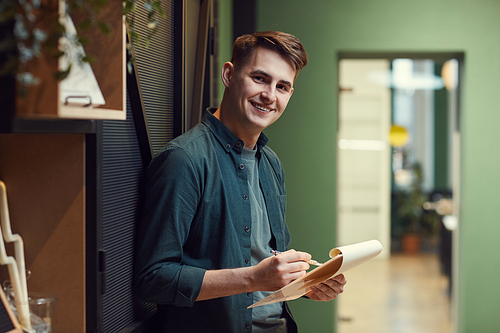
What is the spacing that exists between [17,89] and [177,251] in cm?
61

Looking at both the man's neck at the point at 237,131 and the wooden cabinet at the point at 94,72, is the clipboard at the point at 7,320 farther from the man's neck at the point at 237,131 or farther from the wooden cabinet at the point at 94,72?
the man's neck at the point at 237,131

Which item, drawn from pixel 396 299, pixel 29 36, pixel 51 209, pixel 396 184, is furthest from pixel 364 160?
pixel 29 36

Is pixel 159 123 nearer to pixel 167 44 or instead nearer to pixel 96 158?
pixel 167 44

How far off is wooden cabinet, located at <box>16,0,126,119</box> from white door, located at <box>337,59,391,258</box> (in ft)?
23.2

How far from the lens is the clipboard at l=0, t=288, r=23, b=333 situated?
0.91 metres

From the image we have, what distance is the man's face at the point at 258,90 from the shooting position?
1489 millimetres

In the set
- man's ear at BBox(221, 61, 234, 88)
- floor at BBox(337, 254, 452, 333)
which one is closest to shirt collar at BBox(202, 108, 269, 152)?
man's ear at BBox(221, 61, 234, 88)

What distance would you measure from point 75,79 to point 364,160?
7.37m

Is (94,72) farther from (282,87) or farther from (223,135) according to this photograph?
(282,87)

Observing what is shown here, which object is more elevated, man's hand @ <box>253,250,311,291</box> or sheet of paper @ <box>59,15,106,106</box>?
sheet of paper @ <box>59,15,106,106</box>

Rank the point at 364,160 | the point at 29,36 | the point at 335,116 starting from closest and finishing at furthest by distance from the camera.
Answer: the point at 29,36, the point at 335,116, the point at 364,160

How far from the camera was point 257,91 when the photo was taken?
4.90ft

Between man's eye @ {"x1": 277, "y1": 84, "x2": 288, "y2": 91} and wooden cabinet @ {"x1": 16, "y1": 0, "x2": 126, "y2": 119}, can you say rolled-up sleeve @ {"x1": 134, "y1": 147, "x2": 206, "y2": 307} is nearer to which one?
wooden cabinet @ {"x1": 16, "y1": 0, "x2": 126, "y2": 119}

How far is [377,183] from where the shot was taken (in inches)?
314
